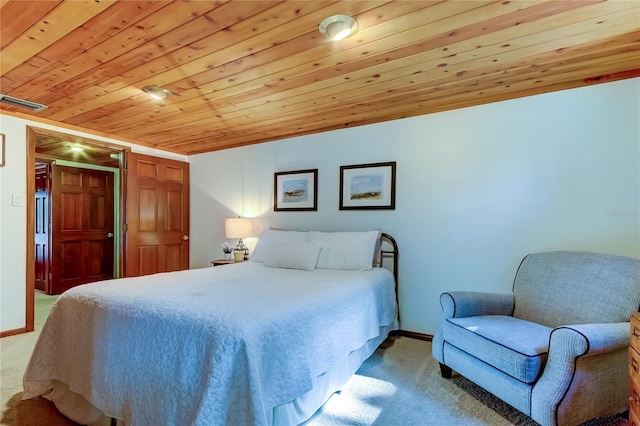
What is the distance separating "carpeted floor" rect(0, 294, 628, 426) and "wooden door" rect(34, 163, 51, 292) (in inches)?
114

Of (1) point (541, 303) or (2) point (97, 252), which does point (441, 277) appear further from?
(2) point (97, 252)

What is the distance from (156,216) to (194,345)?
3564 mm

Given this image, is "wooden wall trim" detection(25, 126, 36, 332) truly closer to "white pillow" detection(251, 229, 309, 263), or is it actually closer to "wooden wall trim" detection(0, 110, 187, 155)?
"wooden wall trim" detection(0, 110, 187, 155)

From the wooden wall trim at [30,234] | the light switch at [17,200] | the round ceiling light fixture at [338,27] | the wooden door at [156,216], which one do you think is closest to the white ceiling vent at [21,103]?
the wooden wall trim at [30,234]

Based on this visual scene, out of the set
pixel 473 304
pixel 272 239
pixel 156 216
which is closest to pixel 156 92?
pixel 272 239

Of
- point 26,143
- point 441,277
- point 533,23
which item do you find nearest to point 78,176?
point 26,143

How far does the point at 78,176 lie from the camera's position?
208 inches

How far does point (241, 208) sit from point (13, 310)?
8.33 ft

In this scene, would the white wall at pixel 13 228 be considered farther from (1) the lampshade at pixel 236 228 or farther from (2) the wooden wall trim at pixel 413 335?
(2) the wooden wall trim at pixel 413 335

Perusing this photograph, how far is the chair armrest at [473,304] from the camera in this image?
7.35ft

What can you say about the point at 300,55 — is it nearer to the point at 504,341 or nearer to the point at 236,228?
the point at 504,341

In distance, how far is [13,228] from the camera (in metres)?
3.22

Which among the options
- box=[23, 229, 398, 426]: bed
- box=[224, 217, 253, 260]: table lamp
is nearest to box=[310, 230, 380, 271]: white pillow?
box=[23, 229, 398, 426]: bed

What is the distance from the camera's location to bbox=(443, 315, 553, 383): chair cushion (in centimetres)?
166
